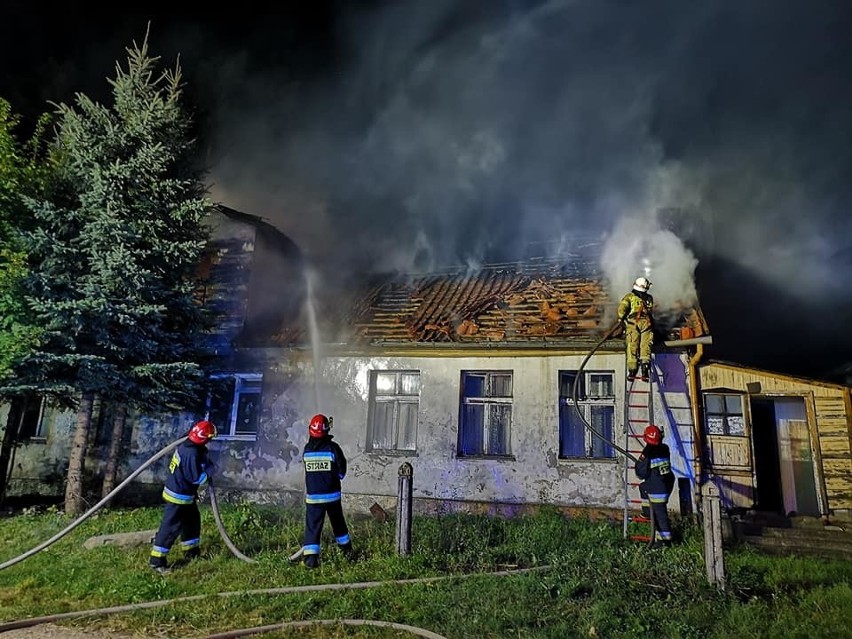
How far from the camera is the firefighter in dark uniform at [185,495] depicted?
6406 millimetres

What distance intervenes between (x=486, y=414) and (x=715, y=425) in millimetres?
4109

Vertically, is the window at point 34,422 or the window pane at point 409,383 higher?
the window pane at point 409,383

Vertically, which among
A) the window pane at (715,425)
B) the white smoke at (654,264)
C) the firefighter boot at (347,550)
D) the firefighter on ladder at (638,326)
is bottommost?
the firefighter boot at (347,550)

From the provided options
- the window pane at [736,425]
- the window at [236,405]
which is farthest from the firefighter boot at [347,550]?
the window pane at [736,425]

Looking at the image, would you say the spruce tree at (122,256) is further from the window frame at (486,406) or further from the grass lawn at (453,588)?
the window frame at (486,406)

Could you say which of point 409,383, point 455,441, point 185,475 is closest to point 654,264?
point 455,441

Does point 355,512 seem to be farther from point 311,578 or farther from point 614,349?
point 614,349

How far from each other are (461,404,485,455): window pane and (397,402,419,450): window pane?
1024mm

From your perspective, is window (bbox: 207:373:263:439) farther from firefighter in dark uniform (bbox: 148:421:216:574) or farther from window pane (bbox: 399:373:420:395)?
firefighter in dark uniform (bbox: 148:421:216:574)

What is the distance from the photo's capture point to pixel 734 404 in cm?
950

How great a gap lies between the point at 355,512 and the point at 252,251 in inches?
273

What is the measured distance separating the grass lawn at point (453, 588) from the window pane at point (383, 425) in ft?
9.77

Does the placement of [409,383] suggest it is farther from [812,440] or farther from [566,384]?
[812,440]

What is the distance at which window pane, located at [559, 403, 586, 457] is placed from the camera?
992cm
